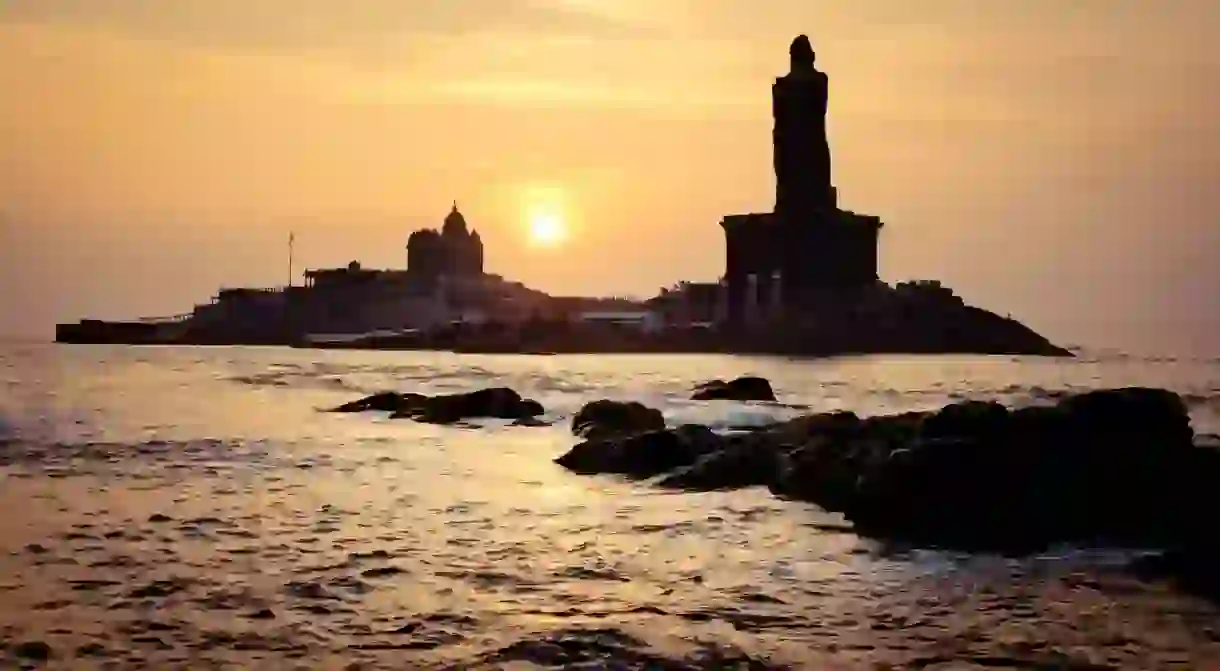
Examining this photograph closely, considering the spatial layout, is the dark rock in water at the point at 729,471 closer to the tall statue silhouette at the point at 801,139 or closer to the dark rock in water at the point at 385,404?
the dark rock in water at the point at 385,404

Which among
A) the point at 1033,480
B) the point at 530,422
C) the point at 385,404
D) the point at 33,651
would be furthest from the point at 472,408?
the point at 33,651

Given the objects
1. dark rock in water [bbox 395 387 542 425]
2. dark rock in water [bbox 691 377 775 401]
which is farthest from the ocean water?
dark rock in water [bbox 691 377 775 401]

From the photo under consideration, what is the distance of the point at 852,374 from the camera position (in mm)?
95875

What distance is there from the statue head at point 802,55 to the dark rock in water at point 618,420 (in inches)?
5104

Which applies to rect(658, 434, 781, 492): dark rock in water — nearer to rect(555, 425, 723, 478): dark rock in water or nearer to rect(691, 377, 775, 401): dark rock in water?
rect(555, 425, 723, 478): dark rock in water

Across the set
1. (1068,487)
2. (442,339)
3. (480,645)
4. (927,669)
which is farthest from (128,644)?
(442,339)

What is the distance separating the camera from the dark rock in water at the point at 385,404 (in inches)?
1911

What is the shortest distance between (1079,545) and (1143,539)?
95 cm

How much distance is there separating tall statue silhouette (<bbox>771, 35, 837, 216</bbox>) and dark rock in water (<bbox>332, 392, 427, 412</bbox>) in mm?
113463

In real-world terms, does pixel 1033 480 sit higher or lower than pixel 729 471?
higher

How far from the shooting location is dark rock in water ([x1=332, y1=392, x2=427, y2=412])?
48531mm

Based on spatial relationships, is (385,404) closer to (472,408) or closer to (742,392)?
(472,408)

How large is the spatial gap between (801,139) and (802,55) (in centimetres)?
1125

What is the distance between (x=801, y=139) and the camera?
157 m
